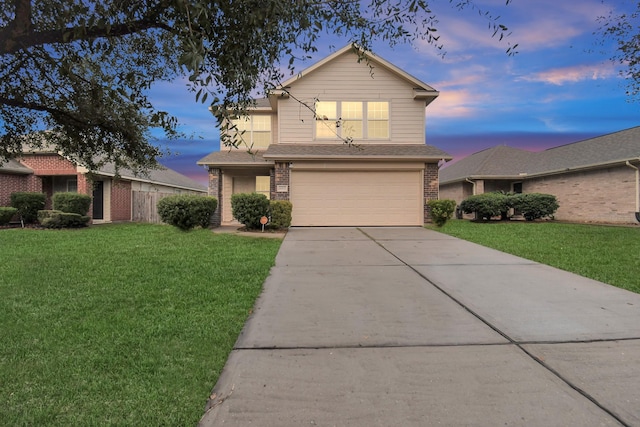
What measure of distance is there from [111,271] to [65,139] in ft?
9.13

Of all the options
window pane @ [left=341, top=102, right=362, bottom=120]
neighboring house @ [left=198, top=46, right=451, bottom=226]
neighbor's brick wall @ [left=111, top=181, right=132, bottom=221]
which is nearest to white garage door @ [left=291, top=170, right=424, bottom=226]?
neighboring house @ [left=198, top=46, right=451, bottom=226]

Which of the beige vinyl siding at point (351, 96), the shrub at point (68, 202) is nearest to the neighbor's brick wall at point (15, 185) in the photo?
the shrub at point (68, 202)

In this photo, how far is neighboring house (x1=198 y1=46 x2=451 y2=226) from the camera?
14.7 m

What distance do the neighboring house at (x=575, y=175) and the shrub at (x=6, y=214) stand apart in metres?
23.5

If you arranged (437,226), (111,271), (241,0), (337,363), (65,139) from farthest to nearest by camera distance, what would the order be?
(437,226) < (111,271) < (65,139) < (337,363) < (241,0)

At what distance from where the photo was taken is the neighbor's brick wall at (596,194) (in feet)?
53.8

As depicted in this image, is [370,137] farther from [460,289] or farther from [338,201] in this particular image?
[460,289]

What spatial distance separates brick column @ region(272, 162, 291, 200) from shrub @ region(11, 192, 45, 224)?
11.2m

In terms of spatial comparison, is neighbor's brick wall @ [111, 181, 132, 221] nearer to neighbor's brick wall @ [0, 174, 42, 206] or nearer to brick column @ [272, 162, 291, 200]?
neighbor's brick wall @ [0, 174, 42, 206]

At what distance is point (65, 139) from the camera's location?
5.21 m

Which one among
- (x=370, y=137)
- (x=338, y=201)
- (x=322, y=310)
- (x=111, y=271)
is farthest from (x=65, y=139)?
(x=370, y=137)

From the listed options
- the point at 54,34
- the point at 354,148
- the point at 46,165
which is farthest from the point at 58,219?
the point at 54,34

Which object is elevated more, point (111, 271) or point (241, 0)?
point (241, 0)

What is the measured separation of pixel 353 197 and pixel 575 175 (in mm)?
12866
